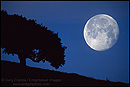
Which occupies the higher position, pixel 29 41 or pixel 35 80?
pixel 29 41

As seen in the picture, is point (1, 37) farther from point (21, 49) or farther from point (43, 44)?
point (43, 44)

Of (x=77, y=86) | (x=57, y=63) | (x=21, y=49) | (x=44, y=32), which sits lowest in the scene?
(x=77, y=86)

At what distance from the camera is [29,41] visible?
32.3 meters

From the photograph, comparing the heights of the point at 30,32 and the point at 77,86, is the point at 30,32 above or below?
above

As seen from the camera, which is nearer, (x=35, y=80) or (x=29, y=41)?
(x=35, y=80)

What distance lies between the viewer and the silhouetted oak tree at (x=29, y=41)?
31.6 metres

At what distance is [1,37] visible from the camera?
31.1m

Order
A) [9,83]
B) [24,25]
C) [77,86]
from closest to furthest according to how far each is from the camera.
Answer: [9,83] → [77,86] → [24,25]

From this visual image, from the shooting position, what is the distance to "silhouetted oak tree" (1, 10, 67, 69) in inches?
1244

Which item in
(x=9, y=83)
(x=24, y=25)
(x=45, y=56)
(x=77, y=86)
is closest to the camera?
(x=9, y=83)

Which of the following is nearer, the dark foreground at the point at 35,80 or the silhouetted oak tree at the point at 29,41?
the dark foreground at the point at 35,80

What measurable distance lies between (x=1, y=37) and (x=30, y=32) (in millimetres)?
6312

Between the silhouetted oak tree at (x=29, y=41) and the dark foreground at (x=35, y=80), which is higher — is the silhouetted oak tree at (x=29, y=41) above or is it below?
above

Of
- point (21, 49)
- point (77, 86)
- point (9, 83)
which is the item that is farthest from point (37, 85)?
point (21, 49)
